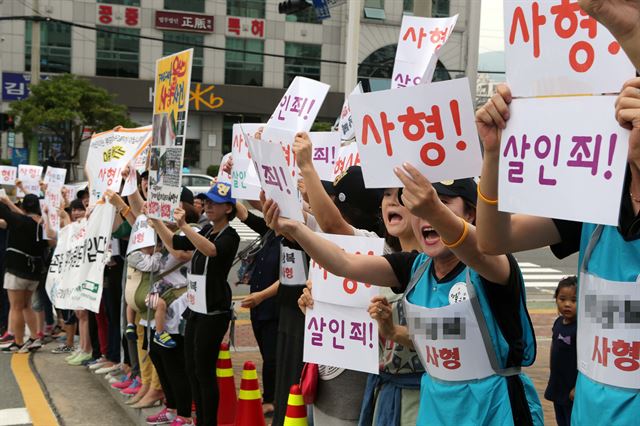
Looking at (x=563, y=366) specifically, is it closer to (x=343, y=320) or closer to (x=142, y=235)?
(x=343, y=320)

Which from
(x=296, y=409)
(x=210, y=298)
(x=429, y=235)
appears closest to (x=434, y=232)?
(x=429, y=235)

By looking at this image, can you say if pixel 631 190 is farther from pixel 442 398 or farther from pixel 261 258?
pixel 261 258

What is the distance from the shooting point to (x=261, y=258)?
266 inches

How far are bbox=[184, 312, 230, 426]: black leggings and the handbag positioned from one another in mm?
1859

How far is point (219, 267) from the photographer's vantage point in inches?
241

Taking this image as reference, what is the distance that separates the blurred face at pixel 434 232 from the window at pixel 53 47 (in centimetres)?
4708

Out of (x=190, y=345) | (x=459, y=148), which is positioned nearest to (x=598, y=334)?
(x=459, y=148)

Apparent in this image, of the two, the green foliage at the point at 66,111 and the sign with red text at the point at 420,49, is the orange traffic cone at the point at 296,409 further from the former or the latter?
the green foliage at the point at 66,111

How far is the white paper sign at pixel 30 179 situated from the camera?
12.4m

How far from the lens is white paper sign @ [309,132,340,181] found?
5641mm

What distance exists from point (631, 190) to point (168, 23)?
48715 millimetres

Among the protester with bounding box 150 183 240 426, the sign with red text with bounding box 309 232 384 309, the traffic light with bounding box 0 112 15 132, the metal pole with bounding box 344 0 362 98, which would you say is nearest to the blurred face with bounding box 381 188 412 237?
the sign with red text with bounding box 309 232 384 309

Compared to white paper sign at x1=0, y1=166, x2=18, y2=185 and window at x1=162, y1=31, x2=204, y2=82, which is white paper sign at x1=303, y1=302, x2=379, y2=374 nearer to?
white paper sign at x1=0, y1=166, x2=18, y2=185

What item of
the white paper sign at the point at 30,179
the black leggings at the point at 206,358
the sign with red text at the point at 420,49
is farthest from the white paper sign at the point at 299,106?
the white paper sign at the point at 30,179
